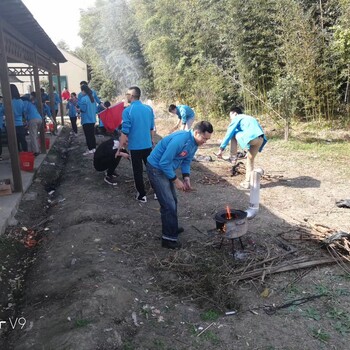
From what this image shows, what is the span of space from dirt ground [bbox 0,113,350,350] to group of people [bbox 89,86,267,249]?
444mm

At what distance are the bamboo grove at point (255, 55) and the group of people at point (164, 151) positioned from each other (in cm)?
429

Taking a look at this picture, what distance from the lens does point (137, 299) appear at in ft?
11.3

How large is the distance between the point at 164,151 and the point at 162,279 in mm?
1436

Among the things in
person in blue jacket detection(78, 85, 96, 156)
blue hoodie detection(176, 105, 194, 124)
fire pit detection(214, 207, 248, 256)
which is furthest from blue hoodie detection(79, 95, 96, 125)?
fire pit detection(214, 207, 248, 256)

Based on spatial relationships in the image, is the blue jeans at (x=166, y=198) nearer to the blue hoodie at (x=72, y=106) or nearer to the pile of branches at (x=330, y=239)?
the pile of branches at (x=330, y=239)

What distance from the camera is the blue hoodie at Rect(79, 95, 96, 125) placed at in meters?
8.80

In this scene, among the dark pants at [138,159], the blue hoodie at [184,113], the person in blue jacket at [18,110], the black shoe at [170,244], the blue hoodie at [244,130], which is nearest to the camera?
the black shoe at [170,244]

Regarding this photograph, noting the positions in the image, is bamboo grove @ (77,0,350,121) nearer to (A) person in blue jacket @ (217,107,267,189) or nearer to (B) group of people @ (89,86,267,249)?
(B) group of people @ (89,86,267,249)

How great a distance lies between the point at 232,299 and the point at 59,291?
1.67 meters

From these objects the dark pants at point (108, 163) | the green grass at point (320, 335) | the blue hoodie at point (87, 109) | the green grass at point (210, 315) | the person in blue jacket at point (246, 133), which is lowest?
the green grass at point (320, 335)

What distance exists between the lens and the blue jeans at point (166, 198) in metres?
4.32

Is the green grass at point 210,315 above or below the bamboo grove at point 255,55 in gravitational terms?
below

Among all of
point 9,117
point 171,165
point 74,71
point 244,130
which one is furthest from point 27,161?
point 74,71

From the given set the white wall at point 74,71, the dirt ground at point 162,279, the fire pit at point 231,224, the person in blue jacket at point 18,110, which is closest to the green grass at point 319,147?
the dirt ground at point 162,279
